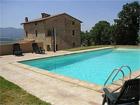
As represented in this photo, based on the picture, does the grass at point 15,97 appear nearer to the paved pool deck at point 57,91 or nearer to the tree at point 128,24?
the paved pool deck at point 57,91

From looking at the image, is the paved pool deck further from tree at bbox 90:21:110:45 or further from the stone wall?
tree at bbox 90:21:110:45

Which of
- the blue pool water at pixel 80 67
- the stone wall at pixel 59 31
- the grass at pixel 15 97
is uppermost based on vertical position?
the stone wall at pixel 59 31

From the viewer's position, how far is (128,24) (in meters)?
34.8

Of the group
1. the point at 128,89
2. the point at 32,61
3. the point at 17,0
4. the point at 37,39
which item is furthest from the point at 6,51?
the point at 128,89

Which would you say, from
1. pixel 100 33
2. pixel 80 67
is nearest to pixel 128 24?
pixel 100 33

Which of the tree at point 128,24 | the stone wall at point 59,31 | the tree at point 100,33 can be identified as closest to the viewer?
the stone wall at point 59,31

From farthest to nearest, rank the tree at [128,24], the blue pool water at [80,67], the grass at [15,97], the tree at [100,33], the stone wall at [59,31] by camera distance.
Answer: the tree at [100,33] < the tree at [128,24] < the stone wall at [59,31] < the blue pool water at [80,67] < the grass at [15,97]

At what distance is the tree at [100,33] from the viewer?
147 feet

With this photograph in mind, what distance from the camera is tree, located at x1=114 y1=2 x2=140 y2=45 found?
114 ft

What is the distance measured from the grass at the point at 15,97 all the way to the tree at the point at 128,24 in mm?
30576

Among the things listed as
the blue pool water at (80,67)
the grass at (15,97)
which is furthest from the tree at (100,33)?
the grass at (15,97)

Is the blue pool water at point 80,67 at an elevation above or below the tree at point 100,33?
below

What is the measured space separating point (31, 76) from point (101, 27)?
39.8 meters

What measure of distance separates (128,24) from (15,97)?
104ft
